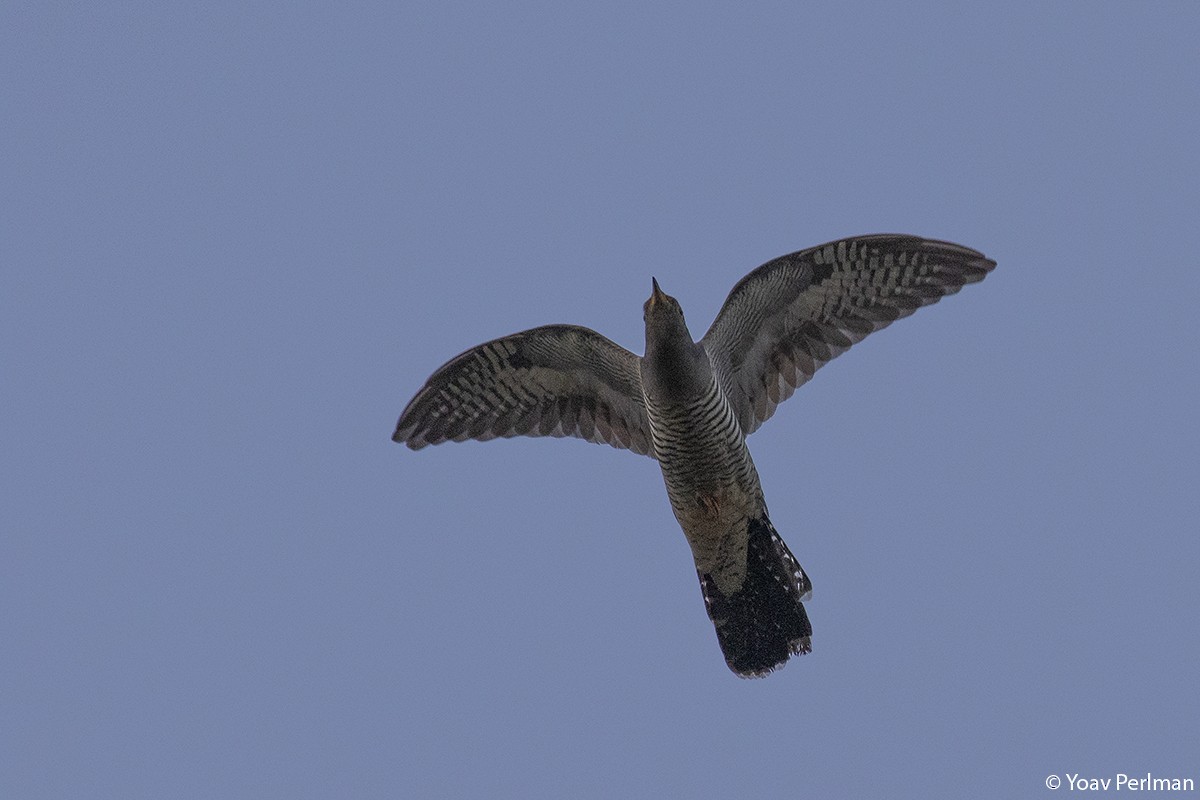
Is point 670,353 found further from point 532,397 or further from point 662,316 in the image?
point 532,397

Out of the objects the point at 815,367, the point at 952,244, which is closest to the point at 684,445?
the point at 815,367

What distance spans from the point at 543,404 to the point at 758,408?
159 centimetres

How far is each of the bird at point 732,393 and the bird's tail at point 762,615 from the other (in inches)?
0.4

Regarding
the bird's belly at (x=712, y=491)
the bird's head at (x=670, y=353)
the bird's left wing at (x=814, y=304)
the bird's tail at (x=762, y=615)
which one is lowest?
the bird's tail at (x=762, y=615)

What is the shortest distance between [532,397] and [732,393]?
4.89 ft

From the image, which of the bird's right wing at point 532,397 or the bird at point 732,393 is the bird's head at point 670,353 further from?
the bird's right wing at point 532,397

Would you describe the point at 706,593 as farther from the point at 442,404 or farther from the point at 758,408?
the point at 442,404

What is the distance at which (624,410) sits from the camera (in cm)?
1212

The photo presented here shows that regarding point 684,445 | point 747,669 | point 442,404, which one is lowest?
point 747,669

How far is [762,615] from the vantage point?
12.0 m

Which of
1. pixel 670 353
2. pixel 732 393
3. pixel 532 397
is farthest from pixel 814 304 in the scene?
pixel 532 397

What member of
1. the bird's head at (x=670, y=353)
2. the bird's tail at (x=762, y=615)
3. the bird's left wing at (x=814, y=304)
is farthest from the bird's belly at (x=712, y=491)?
the bird's left wing at (x=814, y=304)

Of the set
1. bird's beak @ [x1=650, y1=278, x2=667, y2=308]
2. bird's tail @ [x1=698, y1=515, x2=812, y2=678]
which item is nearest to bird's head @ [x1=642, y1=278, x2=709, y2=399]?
bird's beak @ [x1=650, y1=278, x2=667, y2=308]

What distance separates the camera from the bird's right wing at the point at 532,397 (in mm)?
11836
